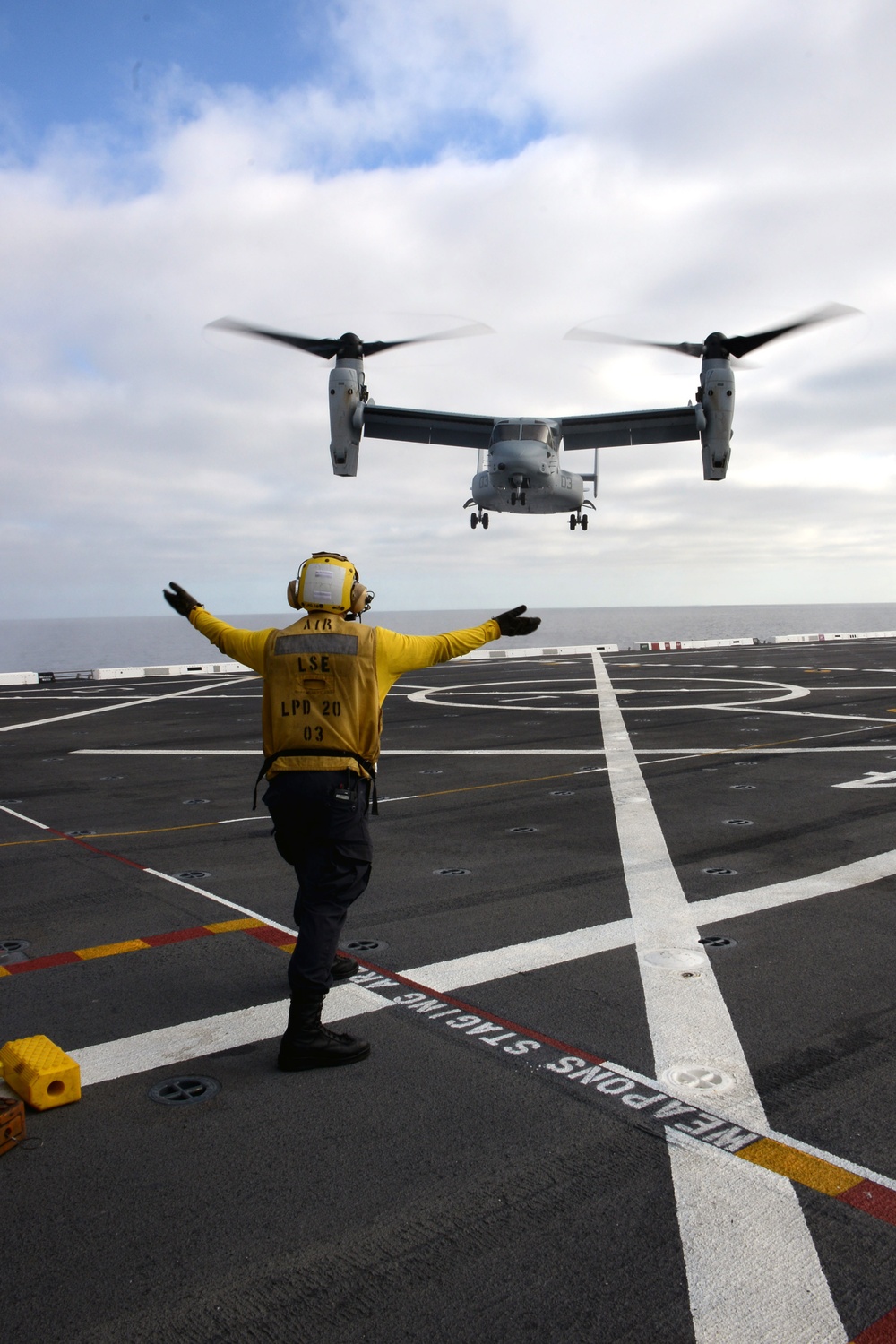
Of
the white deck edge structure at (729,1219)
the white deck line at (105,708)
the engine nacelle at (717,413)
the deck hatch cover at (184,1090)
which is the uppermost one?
the engine nacelle at (717,413)

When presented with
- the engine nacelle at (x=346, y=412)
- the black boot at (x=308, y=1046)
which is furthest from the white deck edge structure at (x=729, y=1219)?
the engine nacelle at (x=346, y=412)

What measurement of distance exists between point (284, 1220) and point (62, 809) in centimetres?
911

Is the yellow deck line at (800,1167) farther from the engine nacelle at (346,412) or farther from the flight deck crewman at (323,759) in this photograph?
the engine nacelle at (346,412)

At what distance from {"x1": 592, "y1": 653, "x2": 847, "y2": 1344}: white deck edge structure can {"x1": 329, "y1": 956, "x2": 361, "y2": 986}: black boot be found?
66.4 inches

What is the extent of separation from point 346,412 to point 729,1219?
29.3m

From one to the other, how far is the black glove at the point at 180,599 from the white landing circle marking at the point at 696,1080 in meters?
3.51

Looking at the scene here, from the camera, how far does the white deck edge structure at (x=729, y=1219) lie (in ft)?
8.55

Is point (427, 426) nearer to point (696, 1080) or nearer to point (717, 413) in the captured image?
point (717, 413)

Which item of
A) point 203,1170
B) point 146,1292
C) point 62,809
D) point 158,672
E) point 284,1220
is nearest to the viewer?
point 146,1292

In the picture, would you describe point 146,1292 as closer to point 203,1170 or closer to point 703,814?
point 203,1170

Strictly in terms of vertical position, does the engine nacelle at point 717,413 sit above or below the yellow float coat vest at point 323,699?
above

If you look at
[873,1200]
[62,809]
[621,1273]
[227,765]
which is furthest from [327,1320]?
[227,765]

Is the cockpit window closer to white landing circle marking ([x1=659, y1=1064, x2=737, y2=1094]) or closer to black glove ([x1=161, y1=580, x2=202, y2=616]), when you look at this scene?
black glove ([x1=161, y1=580, x2=202, y2=616])

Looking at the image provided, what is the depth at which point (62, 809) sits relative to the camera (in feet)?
36.5
